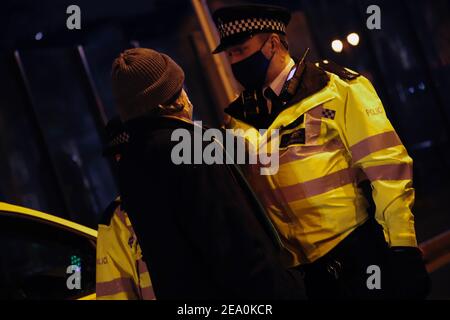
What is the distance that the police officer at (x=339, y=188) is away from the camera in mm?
2236

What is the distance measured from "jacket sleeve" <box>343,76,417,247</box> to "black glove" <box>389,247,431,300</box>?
4 centimetres

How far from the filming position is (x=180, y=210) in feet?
5.92

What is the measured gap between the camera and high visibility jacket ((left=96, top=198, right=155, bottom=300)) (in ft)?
8.10

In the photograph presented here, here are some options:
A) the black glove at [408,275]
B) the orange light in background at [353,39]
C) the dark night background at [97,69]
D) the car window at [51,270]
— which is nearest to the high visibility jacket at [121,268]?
the car window at [51,270]

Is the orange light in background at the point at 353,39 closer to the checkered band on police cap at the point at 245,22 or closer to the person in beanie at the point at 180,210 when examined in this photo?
the checkered band on police cap at the point at 245,22

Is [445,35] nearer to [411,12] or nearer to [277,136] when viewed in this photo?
[411,12]

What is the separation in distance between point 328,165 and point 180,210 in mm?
768

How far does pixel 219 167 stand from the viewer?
183 cm

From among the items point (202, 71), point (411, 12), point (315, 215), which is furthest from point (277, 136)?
point (411, 12)

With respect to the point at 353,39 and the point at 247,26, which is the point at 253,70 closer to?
the point at 247,26
